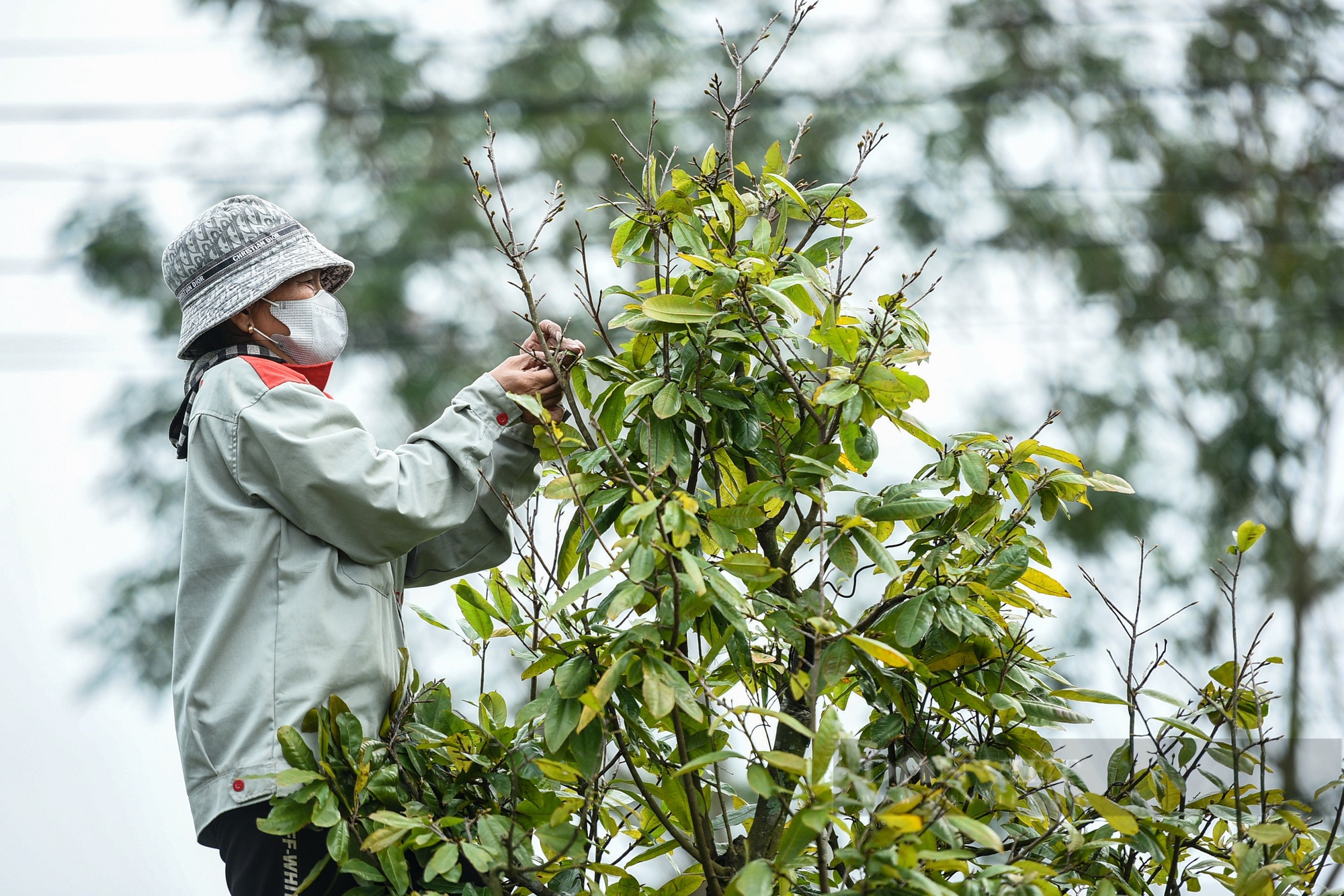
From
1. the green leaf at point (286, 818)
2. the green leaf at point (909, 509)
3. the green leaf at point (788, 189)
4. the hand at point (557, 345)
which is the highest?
the green leaf at point (788, 189)

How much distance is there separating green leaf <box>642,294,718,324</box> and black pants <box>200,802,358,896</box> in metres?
0.64

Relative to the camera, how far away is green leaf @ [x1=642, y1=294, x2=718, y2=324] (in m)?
1.24

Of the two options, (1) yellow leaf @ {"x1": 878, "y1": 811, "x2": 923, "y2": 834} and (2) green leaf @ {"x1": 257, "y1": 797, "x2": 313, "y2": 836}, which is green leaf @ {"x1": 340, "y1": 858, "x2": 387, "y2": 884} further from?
(1) yellow leaf @ {"x1": 878, "y1": 811, "x2": 923, "y2": 834}

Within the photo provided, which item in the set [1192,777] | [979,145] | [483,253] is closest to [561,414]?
[1192,777]

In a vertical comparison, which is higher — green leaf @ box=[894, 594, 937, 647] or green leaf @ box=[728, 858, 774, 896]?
green leaf @ box=[894, 594, 937, 647]

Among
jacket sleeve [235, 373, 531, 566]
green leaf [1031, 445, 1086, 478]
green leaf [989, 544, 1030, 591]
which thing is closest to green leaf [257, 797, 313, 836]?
jacket sleeve [235, 373, 531, 566]

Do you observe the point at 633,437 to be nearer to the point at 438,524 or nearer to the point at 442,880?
the point at 438,524

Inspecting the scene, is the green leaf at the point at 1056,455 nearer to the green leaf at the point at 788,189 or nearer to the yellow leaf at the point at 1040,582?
the yellow leaf at the point at 1040,582

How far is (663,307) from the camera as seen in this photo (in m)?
1.25

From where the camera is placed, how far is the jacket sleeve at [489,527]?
1.43m

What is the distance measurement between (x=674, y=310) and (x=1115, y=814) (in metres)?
0.63

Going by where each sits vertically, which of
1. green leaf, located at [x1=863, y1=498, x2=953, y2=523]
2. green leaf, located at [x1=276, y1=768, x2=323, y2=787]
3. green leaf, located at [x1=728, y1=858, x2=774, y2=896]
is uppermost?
green leaf, located at [x1=863, y1=498, x2=953, y2=523]

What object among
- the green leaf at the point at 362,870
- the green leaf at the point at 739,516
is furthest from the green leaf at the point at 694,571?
the green leaf at the point at 362,870

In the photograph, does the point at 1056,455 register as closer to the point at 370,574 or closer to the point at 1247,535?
the point at 1247,535
